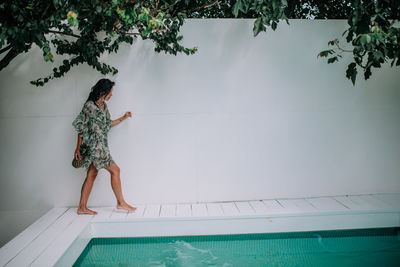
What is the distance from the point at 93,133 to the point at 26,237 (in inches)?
43.9

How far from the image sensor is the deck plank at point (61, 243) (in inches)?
88.7

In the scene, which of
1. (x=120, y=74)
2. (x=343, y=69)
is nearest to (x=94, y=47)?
(x=120, y=74)

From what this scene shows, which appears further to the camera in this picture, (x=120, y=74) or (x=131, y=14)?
(x=120, y=74)

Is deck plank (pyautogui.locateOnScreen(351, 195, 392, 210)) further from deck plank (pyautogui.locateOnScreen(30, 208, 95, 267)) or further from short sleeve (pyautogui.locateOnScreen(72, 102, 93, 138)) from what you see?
short sleeve (pyautogui.locateOnScreen(72, 102, 93, 138))

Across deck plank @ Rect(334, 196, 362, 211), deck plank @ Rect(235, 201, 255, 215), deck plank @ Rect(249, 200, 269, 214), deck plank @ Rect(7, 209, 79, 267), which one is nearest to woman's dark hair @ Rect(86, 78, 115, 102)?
deck plank @ Rect(7, 209, 79, 267)

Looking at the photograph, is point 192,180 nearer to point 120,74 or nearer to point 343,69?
point 120,74

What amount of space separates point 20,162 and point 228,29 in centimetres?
290

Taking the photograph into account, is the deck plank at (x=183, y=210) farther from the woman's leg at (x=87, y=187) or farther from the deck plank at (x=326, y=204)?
the deck plank at (x=326, y=204)

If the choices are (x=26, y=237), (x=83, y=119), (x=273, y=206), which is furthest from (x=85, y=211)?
(x=273, y=206)

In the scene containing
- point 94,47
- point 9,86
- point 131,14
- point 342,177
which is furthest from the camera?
point 342,177

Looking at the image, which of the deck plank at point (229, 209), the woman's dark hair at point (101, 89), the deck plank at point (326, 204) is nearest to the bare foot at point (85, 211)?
the woman's dark hair at point (101, 89)

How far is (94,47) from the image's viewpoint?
3.13 meters

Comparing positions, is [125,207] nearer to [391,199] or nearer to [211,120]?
[211,120]

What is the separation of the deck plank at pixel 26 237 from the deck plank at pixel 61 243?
23cm
